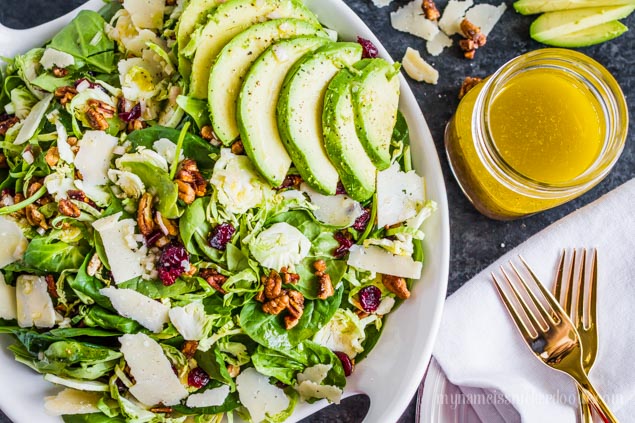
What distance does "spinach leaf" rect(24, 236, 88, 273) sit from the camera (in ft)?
7.25

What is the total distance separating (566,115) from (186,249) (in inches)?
61.8

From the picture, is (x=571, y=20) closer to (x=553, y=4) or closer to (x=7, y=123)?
(x=553, y=4)

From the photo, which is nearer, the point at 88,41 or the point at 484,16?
the point at 88,41

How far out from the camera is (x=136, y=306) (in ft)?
7.25

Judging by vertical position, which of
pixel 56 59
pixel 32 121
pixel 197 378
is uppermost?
pixel 56 59

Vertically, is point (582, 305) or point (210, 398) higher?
point (210, 398)

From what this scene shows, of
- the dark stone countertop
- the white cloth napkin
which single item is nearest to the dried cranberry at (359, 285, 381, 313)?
the white cloth napkin

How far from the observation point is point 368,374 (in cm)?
248

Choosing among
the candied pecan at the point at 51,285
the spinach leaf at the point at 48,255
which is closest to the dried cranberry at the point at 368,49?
the spinach leaf at the point at 48,255

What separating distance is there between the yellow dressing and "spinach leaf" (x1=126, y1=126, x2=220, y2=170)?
43.7 inches

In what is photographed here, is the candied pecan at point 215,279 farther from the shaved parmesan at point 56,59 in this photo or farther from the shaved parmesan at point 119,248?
the shaved parmesan at point 56,59

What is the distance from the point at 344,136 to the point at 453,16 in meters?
1.03

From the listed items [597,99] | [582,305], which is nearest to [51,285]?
[582,305]

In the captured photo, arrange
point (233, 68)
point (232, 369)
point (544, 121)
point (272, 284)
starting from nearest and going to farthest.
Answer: point (233, 68)
point (272, 284)
point (232, 369)
point (544, 121)
